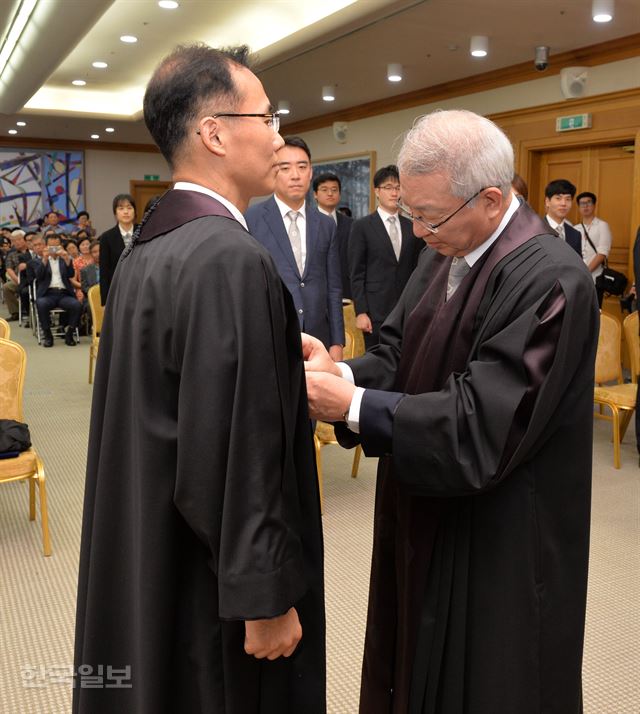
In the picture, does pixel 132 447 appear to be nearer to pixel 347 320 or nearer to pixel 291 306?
pixel 291 306

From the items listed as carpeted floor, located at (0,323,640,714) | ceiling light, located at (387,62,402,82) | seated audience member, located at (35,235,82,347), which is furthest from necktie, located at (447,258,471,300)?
seated audience member, located at (35,235,82,347)

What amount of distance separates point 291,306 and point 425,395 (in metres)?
0.33

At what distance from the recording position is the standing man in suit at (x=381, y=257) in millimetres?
5430

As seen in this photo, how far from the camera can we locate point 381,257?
542 centimetres

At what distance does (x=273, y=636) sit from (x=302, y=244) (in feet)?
10.4

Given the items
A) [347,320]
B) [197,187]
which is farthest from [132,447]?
[347,320]

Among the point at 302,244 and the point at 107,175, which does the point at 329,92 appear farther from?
the point at 107,175

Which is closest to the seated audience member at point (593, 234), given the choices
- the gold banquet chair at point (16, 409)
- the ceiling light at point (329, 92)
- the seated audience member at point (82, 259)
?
the ceiling light at point (329, 92)

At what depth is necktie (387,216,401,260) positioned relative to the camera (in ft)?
18.1

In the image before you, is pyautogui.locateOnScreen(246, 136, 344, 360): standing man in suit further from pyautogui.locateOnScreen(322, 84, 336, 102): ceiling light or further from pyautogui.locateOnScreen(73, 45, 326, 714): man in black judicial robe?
pyautogui.locateOnScreen(322, 84, 336, 102): ceiling light

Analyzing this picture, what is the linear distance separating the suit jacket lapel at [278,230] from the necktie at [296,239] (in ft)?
0.30

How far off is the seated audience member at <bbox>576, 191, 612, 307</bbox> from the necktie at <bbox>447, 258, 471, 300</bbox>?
267 inches

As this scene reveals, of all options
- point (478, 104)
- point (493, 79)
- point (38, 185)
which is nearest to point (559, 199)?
point (493, 79)

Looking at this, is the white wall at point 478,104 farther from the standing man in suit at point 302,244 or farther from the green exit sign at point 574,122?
the standing man in suit at point 302,244
